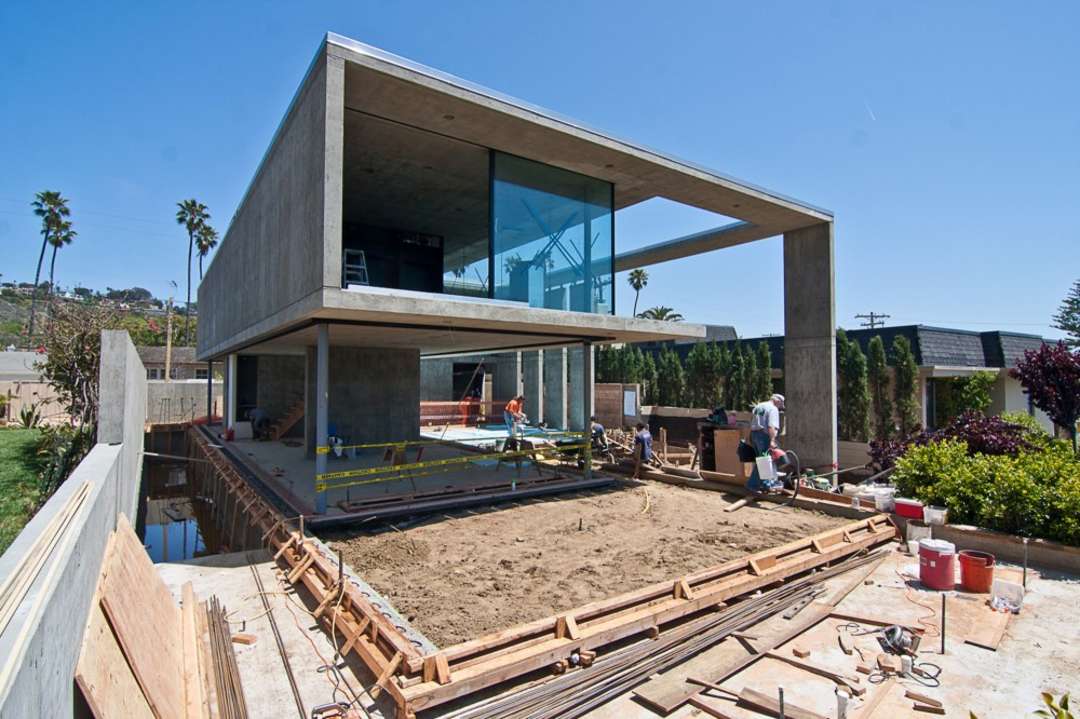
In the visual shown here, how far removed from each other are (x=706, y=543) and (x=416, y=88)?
7578 millimetres

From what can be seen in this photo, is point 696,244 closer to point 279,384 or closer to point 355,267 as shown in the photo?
point 355,267

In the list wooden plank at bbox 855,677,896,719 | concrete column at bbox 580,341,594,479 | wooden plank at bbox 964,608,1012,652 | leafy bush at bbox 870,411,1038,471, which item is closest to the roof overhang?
concrete column at bbox 580,341,594,479

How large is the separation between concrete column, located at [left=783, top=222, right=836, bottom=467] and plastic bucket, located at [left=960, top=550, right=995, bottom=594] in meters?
6.93

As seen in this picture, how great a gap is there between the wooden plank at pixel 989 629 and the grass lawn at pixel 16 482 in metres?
9.28

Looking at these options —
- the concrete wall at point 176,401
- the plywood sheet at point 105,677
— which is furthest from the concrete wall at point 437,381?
the plywood sheet at point 105,677

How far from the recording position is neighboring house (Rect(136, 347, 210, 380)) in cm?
3528

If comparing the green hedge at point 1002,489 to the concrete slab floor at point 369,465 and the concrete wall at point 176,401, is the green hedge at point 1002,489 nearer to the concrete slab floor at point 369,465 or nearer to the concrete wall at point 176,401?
the concrete slab floor at point 369,465

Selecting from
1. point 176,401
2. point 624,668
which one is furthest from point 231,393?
point 624,668

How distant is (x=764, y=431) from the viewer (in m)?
10.4

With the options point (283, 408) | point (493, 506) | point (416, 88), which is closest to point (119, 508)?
point (493, 506)

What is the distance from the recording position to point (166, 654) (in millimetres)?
4629

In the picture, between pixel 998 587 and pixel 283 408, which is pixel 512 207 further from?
pixel 283 408

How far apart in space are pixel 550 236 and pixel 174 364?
116 feet

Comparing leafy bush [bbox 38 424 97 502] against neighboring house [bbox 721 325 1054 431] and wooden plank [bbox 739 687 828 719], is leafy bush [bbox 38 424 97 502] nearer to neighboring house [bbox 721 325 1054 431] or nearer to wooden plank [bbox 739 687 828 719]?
wooden plank [bbox 739 687 828 719]
